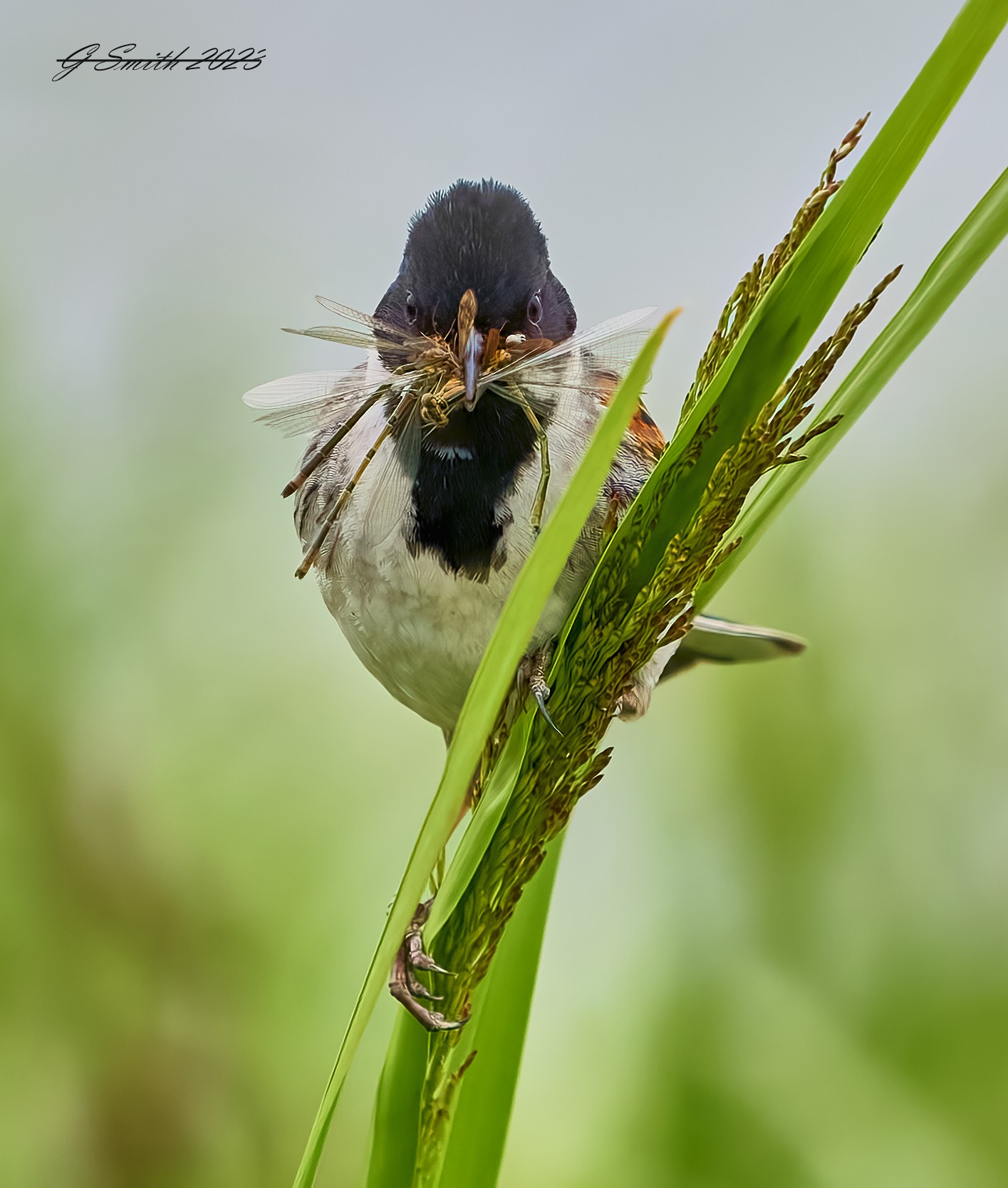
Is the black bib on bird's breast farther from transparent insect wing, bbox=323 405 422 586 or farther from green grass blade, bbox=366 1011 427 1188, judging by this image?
green grass blade, bbox=366 1011 427 1188

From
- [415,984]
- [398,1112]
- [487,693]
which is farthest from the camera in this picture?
[415,984]

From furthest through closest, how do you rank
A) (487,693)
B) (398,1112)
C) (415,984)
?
(415,984), (398,1112), (487,693)

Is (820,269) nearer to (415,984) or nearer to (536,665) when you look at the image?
(536,665)

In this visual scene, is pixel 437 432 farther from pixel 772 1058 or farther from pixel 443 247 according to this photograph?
pixel 772 1058

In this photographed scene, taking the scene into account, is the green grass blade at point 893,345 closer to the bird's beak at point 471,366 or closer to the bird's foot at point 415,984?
the bird's beak at point 471,366

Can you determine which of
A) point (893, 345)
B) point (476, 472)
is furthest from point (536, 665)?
point (893, 345)

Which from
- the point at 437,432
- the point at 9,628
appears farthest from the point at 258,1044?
the point at 437,432
